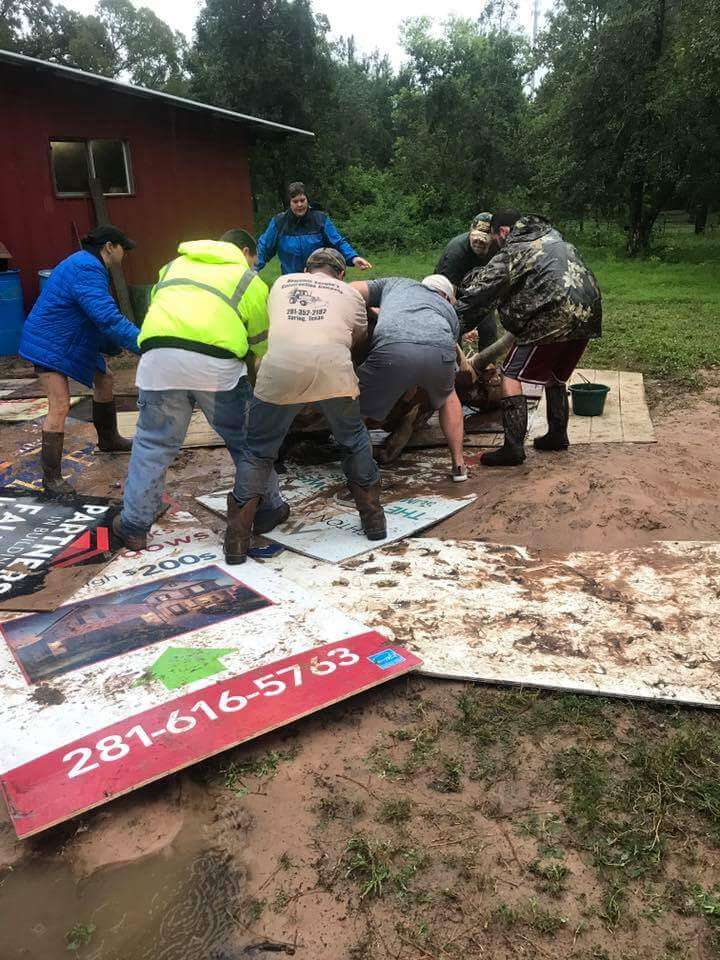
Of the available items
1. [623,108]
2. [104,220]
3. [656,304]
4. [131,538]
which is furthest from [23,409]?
[623,108]

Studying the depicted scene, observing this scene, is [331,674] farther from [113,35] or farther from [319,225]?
[113,35]

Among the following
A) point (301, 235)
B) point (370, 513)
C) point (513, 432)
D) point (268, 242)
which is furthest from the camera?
point (268, 242)

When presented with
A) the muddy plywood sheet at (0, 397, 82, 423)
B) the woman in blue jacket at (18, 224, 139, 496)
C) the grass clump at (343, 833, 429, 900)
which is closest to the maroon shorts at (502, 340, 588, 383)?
the woman in blue jacket at (18, 224, 139, 496)

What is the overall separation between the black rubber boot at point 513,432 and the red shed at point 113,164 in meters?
7.92

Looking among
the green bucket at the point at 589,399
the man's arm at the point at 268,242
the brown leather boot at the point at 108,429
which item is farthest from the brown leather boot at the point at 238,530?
the man's arm at the point at 268,242

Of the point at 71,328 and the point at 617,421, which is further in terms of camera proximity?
the point at 617,421

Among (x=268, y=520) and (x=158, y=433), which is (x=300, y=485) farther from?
(x=158, y=433)

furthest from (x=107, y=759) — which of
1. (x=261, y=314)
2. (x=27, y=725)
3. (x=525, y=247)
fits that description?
(x=525, y=247)

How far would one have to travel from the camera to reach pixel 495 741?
2.34 metres

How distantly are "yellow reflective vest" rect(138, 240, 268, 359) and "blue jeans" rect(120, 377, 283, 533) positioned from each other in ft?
0.79

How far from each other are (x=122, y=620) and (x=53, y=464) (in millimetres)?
2128

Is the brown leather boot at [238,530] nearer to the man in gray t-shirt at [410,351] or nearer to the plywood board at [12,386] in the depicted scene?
the man in gray t-shirt at [410,351]

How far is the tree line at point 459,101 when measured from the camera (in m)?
15.5

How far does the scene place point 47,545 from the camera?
12.6ft
